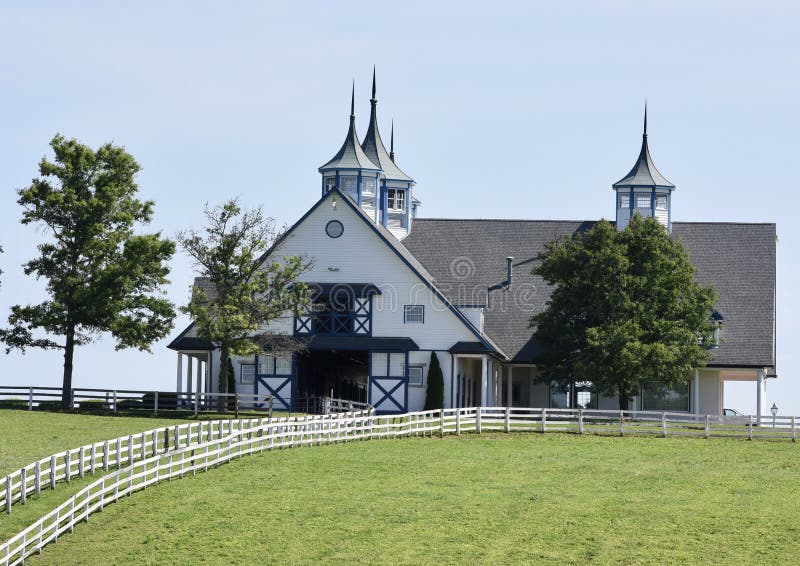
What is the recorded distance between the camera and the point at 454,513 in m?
33.7

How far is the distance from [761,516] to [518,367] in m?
32.8

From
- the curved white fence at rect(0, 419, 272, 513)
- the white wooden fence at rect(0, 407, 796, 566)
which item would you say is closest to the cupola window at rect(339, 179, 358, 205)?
the white wooden fence at rect(0, 407, 796, 566)

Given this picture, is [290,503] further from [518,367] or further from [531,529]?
[518,367]

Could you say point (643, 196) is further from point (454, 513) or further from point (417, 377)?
point (454, 513)

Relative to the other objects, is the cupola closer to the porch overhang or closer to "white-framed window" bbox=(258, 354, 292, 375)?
the porch overhang

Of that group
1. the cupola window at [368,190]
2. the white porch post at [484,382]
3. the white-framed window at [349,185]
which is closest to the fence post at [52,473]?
the white porch post at [484,382]

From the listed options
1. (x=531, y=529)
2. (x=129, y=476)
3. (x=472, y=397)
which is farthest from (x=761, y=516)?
(x=472, y=397)

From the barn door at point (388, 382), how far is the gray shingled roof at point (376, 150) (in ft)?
39.3

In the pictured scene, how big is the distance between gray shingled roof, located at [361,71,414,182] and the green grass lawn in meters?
27.7

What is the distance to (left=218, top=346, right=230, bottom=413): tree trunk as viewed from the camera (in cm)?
5578

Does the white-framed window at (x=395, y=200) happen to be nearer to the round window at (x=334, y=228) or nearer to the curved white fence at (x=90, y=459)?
the round window at (x=334, y=228)

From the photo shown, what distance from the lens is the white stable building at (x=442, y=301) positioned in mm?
59469

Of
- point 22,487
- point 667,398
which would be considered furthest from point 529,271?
point 22,487

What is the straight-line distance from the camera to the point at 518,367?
2596 inches
